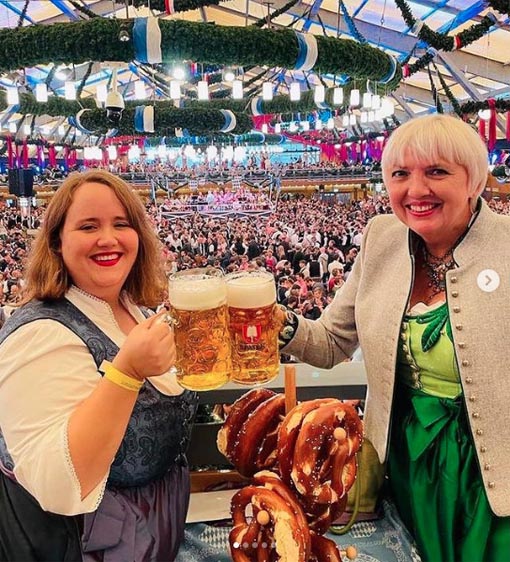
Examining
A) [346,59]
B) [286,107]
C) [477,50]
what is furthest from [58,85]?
[346,59]

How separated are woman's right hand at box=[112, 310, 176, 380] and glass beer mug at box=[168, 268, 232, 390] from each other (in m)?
0.08

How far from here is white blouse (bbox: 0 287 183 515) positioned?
2.13 ft

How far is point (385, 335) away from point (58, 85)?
51.0 ft

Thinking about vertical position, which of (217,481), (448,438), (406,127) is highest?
(406,127)

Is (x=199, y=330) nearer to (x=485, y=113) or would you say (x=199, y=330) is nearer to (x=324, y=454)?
(x=324, y=454)

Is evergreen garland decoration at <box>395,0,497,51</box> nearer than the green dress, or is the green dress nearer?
the green dress

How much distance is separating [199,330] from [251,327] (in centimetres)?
8

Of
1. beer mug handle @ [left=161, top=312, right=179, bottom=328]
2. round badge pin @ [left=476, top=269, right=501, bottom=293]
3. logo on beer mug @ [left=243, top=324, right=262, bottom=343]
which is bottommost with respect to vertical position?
logo on beer mug @ [left=243, top=324, right=262, bottom=343]

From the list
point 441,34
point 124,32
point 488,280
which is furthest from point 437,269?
point 441,34

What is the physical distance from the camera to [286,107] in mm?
7781

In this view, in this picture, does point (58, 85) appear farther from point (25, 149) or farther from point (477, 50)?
point (477, 50)

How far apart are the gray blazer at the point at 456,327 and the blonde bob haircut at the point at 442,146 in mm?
89

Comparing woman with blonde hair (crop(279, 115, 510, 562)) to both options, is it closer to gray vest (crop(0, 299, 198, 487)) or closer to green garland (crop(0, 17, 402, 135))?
gray vest (crop(0, 299, 198, 487))

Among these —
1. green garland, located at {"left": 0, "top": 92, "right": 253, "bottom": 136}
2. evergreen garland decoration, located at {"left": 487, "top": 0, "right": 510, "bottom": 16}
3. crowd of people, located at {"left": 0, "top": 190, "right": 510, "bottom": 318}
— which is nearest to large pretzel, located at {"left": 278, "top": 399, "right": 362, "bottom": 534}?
crowd of people, located at {"left": 0, "top": 190, "right": 510, "bottom": 318}
